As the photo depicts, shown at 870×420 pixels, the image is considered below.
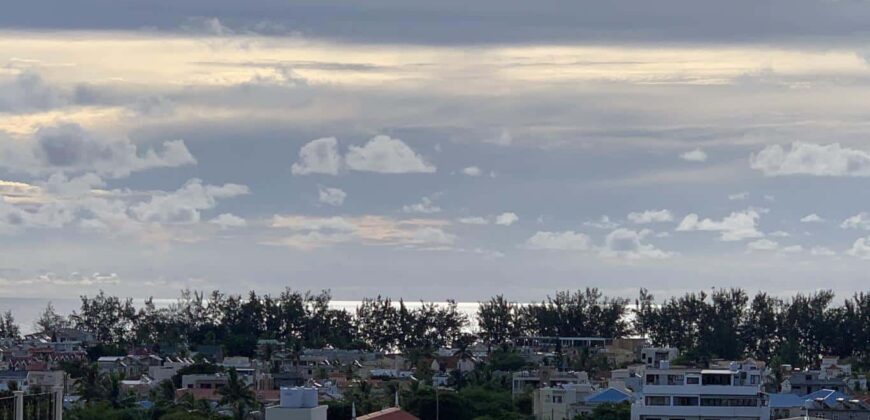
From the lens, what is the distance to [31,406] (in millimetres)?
40031

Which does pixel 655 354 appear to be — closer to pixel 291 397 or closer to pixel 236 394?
pixel 236 394

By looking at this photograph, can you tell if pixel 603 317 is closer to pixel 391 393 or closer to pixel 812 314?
pixel 812 314

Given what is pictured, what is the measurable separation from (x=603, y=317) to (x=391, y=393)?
2480 inches

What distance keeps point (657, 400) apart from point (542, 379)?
32.8m

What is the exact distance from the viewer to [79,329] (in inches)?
7293

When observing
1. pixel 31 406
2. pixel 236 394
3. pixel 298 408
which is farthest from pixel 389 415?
pixel 31 406

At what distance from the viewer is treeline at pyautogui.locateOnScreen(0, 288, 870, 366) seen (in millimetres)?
159250

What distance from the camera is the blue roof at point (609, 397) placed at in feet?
359

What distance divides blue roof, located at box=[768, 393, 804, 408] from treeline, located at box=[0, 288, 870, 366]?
124 feet

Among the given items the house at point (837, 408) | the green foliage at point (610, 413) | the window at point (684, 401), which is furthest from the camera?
the house at point (837, 408)

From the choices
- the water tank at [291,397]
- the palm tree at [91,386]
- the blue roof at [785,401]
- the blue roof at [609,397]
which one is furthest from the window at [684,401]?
the palm tree at [91,386]

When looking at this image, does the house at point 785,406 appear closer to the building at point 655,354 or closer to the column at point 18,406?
the building at point 655,354

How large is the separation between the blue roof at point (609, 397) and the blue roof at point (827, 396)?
41.1ft

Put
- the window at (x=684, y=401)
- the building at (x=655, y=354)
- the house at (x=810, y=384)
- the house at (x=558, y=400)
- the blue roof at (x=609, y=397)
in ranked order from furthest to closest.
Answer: the building at (x=655, y=354) → the house at (x=810, y=384) → the house at (x=558, y=400) → the blue roof at (x=609, y=397) → the window at (x=684, y=401)
